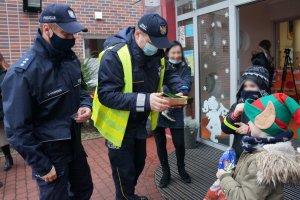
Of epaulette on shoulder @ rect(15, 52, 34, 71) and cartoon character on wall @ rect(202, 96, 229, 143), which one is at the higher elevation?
epaulette on shoulder @ rect(15, 52, 34, 71)

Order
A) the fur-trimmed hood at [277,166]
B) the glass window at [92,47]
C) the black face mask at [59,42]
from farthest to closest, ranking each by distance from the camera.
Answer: the glass window at [92,47] → the black face mask at [59,42] → the fur-trimmed hood at [277,166]

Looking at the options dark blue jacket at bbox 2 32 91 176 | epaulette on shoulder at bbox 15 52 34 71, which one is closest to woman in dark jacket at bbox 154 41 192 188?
dark blue jacket at bbox 2 32 91 176

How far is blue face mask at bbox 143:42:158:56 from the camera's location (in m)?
2.68

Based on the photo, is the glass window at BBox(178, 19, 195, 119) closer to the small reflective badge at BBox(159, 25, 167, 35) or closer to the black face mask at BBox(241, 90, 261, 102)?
the black face mask at BBox(241, 90, 261, 102)

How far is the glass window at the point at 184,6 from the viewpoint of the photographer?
5.62 meters

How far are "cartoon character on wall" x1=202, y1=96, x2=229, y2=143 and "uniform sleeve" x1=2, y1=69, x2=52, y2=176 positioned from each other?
145 inches

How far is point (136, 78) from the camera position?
273 cm

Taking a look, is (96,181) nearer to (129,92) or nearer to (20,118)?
(129,92)

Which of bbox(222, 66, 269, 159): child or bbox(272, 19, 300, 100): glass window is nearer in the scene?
bbox(222, 66, 269, 159): child

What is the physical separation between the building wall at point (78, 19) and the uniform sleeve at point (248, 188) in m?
5.45

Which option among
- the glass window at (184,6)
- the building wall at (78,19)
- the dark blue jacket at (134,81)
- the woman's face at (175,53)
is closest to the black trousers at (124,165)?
the dark blue jacket at (134,81)

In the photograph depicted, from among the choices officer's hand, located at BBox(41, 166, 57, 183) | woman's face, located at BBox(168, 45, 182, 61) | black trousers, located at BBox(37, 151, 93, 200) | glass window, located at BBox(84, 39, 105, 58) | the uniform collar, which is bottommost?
black trousers, located at BBox(37, 151, 93, 200)

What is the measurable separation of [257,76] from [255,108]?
3.72 ft

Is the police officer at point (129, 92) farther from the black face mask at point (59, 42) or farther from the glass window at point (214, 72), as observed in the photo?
the glass window at point (214, 72)
